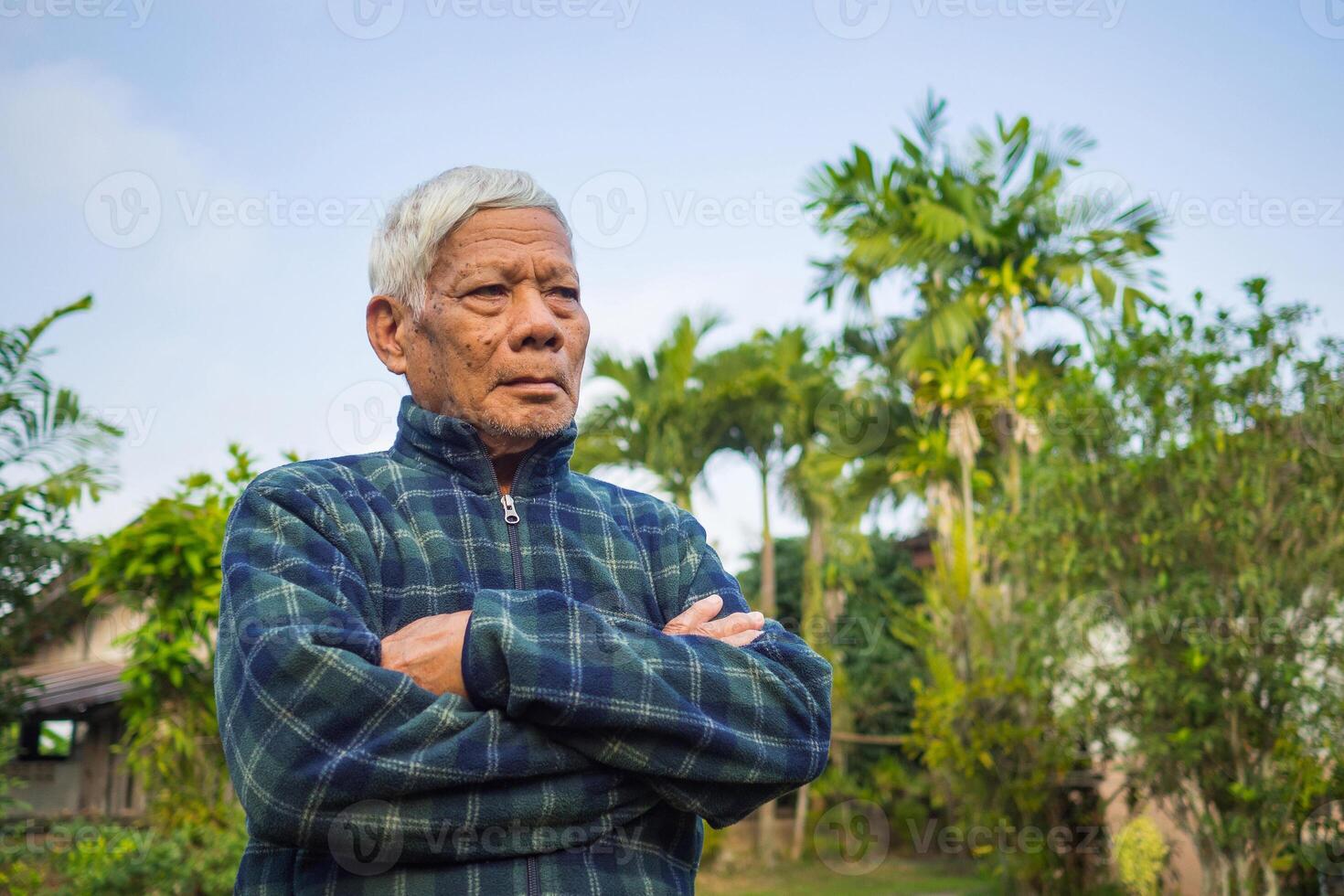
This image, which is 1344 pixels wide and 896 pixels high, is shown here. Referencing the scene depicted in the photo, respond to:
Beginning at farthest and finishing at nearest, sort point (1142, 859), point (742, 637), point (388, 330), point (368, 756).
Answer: point (1142, 859)
point (388, 330)
point (742, 637)
point (368, 756)

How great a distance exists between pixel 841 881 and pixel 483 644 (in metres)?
16.1

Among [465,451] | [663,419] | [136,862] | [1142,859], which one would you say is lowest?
[1142,859]

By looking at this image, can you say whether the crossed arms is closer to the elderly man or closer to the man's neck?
the elderly man

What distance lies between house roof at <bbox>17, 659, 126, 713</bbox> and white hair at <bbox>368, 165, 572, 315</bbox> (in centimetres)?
1266

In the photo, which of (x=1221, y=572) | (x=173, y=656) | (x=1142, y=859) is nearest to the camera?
(x=173, y=656)

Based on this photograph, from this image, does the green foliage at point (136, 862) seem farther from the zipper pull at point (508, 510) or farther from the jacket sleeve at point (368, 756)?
the jacket sleeve at point (368, 756)

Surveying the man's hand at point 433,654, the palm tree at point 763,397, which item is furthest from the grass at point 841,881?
the man's hand at point 433,654

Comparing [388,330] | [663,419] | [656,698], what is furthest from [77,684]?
[656,698]

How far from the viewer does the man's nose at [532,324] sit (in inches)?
72.1

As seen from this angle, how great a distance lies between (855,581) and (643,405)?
325 inches

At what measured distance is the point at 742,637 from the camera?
1.71 meters

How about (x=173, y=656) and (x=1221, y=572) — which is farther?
(x=1221, y=572)

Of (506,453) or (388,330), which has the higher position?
(388,330)

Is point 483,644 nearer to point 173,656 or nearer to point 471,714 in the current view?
point 471,714
